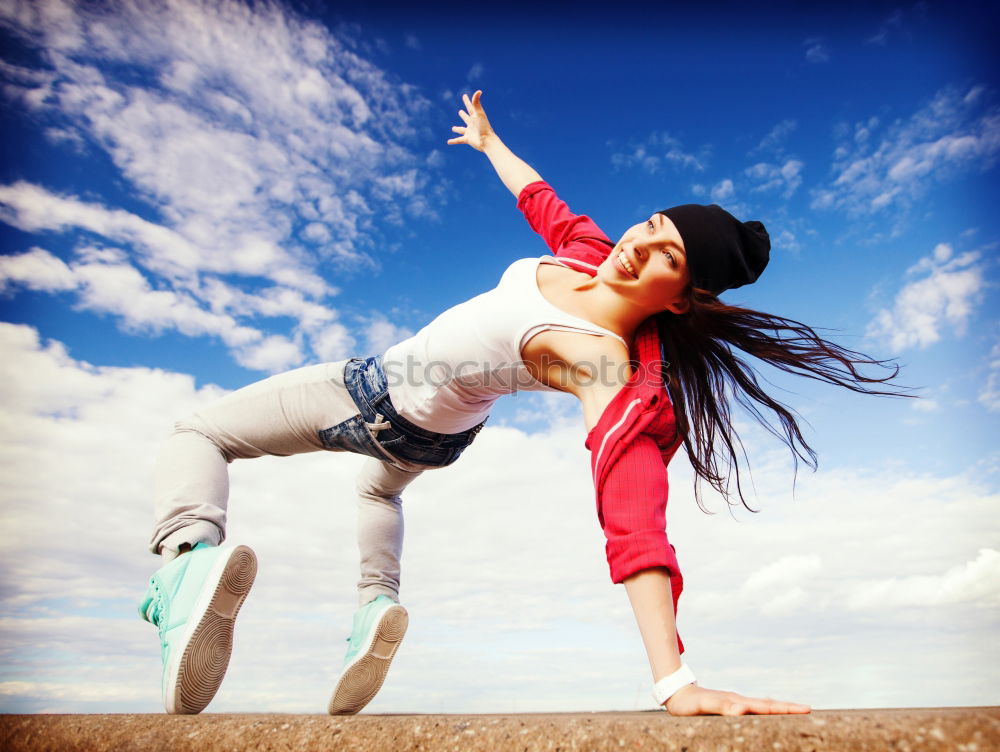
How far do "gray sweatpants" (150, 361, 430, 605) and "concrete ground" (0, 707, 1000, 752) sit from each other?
628 millimetres

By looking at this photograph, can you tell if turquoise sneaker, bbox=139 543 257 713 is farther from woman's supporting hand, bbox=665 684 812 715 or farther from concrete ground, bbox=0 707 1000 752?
woman's supporting hand, bbox=665 684 812 715

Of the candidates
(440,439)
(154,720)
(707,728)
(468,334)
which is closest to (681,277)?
(468,334)

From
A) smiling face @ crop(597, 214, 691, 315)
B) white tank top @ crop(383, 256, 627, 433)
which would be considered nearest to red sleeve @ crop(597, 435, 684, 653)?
white tank top @ crop(383, 256, 627, 433)

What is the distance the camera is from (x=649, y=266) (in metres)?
2.40

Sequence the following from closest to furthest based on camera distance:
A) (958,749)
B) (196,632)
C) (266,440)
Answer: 1. (958,749)
2. (196,632)
3. (266,440)

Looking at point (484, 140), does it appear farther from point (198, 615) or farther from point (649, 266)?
point (198, 615)

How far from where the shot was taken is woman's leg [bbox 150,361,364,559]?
2.52 metres

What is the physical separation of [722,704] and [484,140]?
305 cm

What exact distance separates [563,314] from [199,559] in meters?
1.49

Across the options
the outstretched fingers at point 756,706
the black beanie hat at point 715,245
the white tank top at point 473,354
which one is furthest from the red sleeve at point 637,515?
the black beanie hat at point 715,245

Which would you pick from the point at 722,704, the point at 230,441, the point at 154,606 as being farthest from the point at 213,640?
the point at 722,704

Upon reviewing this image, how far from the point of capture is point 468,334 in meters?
2.47

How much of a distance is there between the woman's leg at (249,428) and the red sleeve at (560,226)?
1.14 meters

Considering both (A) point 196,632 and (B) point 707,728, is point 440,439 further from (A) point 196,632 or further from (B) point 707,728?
(B) point 707,728
